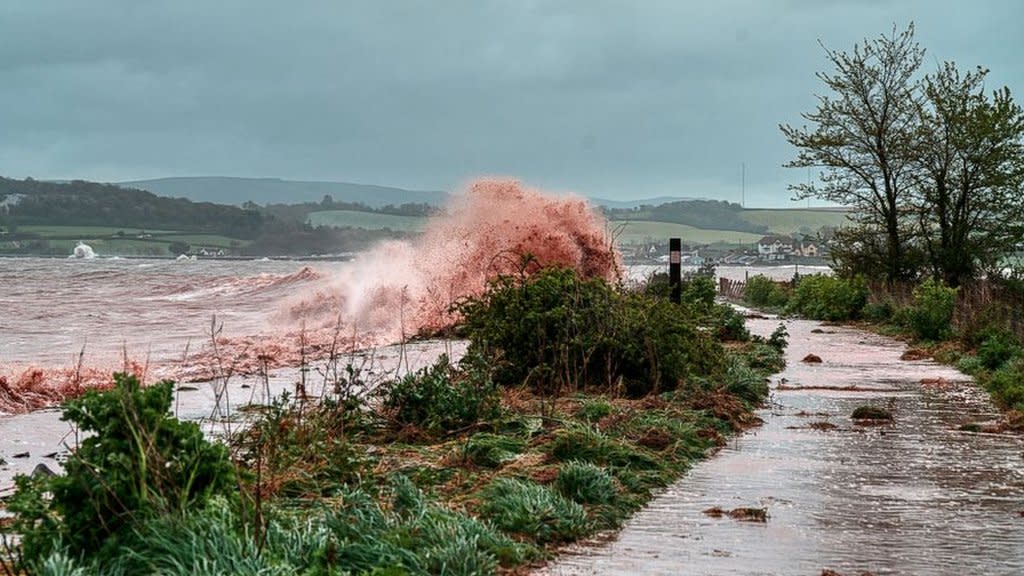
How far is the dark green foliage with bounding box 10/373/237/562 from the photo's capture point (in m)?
6.42

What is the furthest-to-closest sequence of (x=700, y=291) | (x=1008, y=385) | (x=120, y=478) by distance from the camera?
(x=700, y=291) < (x=1008, y=385) < (x=120, y=478)

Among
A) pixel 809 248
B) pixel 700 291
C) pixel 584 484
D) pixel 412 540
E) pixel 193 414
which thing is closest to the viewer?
pixel 412 540

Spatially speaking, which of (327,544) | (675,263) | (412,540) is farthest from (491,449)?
(675,263)

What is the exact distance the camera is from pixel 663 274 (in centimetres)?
4300

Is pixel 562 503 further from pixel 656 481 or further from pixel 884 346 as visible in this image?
pixel 884 346

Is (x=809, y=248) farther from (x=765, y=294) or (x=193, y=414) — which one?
(x=193, y=414)

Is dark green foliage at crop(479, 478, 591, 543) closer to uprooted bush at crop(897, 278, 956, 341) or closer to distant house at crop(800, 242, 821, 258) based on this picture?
uprooted bush at crop(897, 278, 956, 341)

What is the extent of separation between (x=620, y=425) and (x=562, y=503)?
363cm

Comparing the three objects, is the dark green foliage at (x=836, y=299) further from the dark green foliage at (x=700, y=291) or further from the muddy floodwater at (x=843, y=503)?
the muddy floodwater at (x=843, y=503)

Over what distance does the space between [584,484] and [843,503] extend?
175 cm

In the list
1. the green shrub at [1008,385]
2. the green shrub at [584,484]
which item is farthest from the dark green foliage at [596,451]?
the green shrub at [1008,385]

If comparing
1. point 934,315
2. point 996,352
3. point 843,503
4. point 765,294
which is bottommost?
point 765,294

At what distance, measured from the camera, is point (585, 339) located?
15.6 m

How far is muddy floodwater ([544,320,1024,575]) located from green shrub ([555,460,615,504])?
0.34 m
